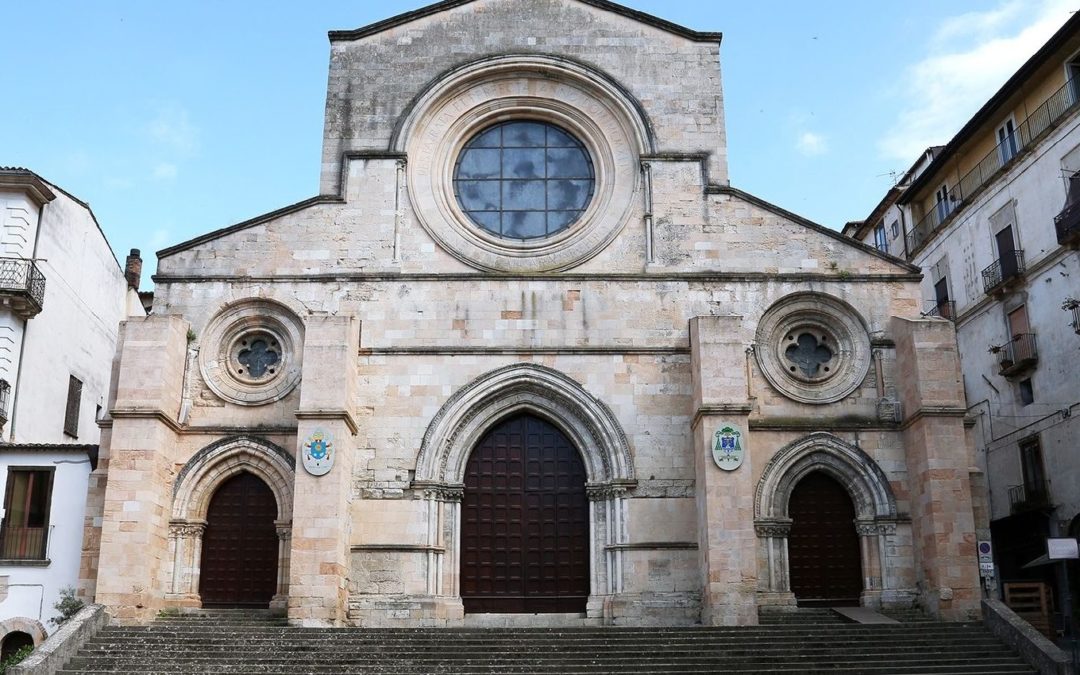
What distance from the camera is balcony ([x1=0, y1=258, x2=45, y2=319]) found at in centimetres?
2444

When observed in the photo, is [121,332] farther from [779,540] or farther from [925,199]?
[925,199]

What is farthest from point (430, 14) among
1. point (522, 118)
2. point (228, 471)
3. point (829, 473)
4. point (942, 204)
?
point (942, 204)

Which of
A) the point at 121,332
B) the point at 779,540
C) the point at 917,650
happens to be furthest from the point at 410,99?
the point at 917,650

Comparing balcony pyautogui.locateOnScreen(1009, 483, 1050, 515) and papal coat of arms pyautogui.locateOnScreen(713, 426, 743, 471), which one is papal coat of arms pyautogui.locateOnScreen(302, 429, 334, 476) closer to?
papal coat of arms pyautogui.locateOnScreen(713, 426, 743, 471)

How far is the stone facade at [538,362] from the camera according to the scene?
19578mm

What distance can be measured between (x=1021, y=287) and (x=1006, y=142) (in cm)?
384

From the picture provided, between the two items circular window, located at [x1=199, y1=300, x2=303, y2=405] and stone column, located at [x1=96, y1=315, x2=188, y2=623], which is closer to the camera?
stone column, located at [x1=96, y1=315, x2=188, y2=623]

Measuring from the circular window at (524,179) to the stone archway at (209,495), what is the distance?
20.4ft

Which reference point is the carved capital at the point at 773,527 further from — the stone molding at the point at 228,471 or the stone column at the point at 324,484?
the stone molding at the point at 228,471

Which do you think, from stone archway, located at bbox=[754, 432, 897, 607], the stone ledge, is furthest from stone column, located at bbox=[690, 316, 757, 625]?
the stone ledge

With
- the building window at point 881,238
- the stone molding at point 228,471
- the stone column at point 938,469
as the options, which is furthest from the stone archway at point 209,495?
the building window at point 881,238

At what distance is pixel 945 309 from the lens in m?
32.1

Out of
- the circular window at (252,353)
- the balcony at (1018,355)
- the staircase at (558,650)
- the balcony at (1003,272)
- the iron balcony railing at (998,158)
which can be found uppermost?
the iron balcony railing at (998,158)

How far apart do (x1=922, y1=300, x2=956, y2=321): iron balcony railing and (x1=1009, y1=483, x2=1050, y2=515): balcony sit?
211 inches
